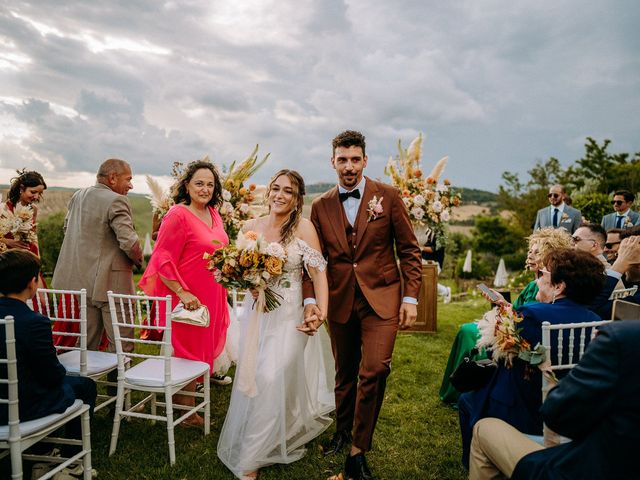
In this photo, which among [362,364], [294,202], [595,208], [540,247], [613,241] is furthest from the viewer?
[595,208]

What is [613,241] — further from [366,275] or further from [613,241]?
[366,275]

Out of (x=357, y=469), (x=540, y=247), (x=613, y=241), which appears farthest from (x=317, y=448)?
(x=613, y=241)

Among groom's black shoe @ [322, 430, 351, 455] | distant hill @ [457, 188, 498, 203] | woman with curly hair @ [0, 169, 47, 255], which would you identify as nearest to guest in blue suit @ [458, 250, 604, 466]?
groom's black shoe @ [322, 430, 351, 455]

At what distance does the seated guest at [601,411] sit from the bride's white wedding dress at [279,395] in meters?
1.99

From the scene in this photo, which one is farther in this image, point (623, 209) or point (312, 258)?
point (623, 209)

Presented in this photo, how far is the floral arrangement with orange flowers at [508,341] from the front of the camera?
2631 millimetres

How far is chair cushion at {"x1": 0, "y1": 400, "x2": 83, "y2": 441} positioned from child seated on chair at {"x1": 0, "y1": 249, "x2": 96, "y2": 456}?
0.08ft

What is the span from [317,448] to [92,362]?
2.00 meters

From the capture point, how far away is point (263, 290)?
359 centimetres

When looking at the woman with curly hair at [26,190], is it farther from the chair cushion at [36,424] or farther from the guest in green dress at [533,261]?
the guest in green dress at [533,261]

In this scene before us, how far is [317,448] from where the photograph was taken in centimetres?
380

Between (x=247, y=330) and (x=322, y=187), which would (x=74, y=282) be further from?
(x=322, y=187)

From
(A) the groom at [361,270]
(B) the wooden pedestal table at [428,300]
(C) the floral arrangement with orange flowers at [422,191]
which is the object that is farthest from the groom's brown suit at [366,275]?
(B) the wooden pedestal table at [428,300]

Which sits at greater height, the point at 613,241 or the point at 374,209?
the point at 374,209
